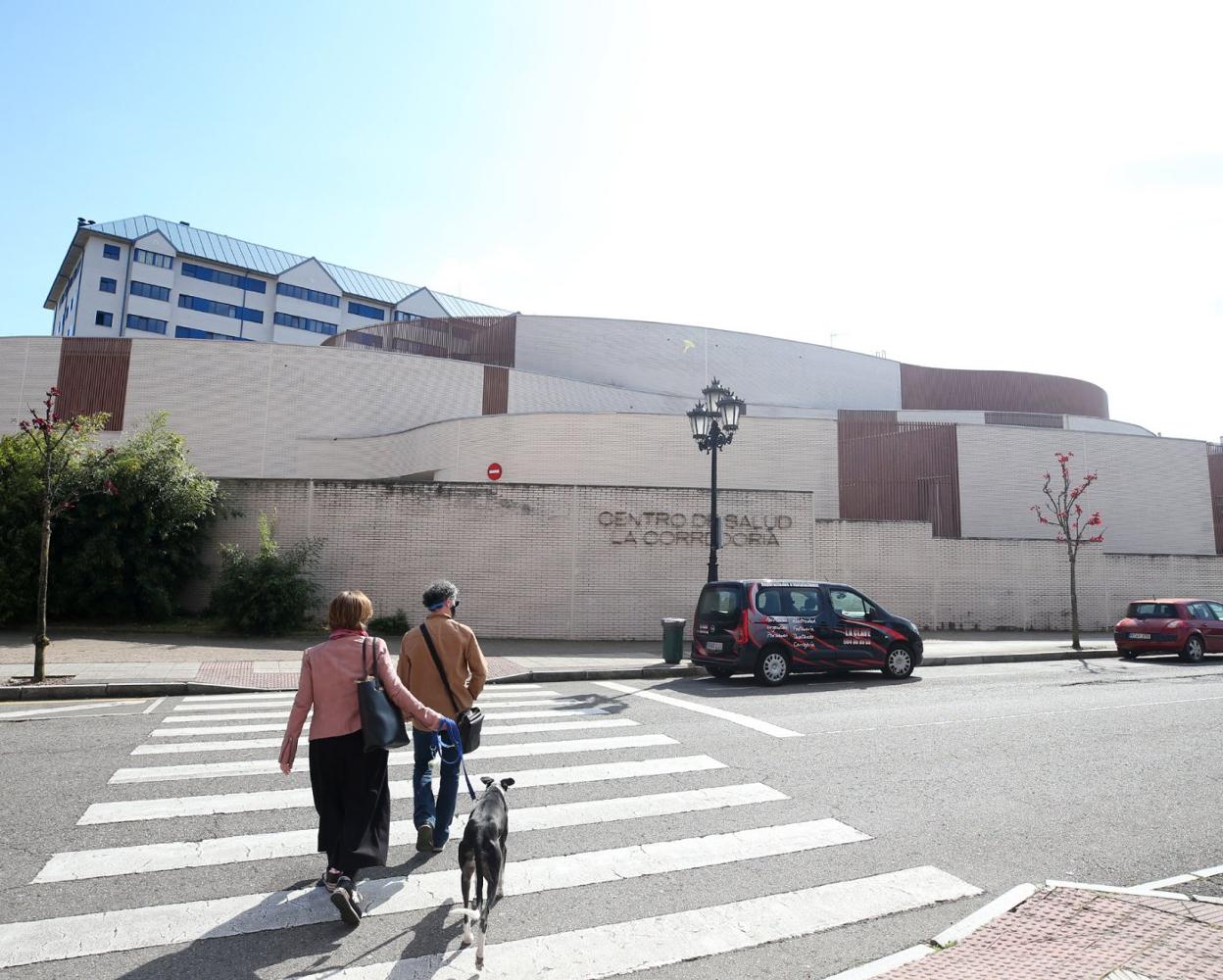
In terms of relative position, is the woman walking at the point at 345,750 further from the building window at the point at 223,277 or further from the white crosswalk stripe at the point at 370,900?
the building window at the point at 223,277

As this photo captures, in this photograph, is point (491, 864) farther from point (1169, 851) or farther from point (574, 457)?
point (574, 457)

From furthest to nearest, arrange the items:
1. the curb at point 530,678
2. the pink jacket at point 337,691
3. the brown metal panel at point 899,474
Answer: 1. the brown metal panel at point 899,474
2. the curb at point 530,678
3. the pink jacket at point 337,691

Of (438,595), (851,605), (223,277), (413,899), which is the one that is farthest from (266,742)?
(223,277)

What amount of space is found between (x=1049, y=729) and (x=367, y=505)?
16006 mm

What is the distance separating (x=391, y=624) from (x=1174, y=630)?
18.1 meters

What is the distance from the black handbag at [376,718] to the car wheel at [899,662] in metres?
11.5

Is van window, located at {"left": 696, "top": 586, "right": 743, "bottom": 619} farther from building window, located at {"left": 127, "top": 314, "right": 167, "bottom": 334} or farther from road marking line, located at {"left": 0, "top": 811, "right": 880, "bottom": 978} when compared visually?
building window, located at {"left": 127, "top": 314, "right": 167, "bottom": 334}

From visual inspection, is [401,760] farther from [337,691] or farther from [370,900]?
[337,691]

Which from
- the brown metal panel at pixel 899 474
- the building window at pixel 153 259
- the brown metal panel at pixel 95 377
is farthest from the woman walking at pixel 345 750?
the building window at pixel 153 259

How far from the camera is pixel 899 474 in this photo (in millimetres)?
28984

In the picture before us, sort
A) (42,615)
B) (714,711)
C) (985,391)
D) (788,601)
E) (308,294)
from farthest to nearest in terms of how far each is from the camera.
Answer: (308,294)
(985,391)
(788,601)
(42,615)
(714,711)

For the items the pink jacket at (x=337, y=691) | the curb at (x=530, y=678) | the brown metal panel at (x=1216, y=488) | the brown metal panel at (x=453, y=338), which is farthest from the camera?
the brown metal panel at (x=453, y=338)

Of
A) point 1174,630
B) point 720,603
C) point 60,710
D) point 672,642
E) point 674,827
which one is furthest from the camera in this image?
point 1174,630

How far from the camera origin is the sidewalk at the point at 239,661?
466 inches
